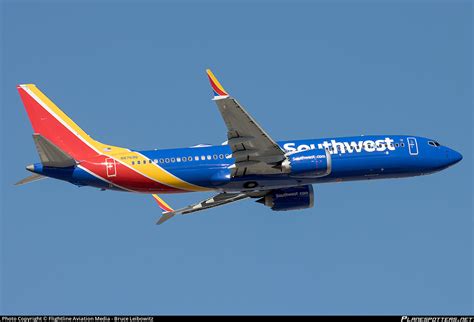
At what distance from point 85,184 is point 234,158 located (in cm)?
1161

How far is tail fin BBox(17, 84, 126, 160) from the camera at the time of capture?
271 feet

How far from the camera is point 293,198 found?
89.1 m

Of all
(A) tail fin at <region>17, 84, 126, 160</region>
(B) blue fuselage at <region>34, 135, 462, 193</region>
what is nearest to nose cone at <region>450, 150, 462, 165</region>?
(B) blue fuselage at <region>34, 135, 462, 193</region>

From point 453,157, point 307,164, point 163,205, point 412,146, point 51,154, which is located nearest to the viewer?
point 51,154

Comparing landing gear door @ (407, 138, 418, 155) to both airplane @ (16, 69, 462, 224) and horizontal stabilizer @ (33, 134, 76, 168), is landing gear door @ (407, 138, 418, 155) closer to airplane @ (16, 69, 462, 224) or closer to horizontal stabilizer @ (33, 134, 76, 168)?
airplane @ (16, 69, 462, 224)

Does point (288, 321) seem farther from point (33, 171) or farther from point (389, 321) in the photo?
point (33, 171)

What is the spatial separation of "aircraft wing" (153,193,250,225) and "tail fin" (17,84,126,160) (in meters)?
10.3

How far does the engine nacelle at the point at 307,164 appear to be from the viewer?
268 ft

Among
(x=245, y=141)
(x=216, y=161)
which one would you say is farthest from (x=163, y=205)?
(x=245, y=141)

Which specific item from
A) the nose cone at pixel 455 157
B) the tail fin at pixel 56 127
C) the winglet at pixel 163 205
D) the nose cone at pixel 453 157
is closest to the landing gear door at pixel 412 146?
the nose cone at pixel 453 157

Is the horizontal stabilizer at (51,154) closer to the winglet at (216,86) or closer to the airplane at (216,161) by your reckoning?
the airplane at (216,161)

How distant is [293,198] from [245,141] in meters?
12.5

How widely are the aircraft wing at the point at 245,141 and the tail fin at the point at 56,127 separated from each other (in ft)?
33.8

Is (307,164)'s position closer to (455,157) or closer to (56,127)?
(455,157)
